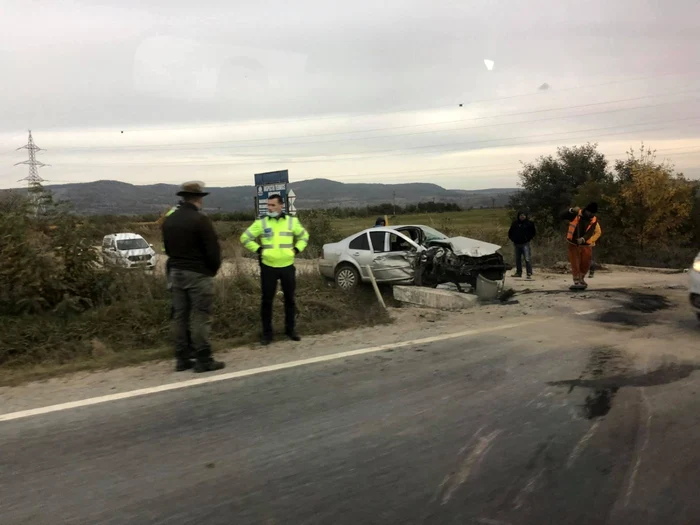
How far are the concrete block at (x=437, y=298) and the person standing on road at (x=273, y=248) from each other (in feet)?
11.4

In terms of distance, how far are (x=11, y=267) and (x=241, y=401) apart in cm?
506

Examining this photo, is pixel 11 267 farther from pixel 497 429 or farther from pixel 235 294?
pixel 497 429

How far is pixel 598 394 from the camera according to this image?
5043 mm

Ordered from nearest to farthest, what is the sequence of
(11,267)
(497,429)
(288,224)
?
(497,429) → (288,224) → (11,267)

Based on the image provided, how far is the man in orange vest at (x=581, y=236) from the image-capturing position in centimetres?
1152

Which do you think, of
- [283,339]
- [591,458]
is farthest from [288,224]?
[591,458]

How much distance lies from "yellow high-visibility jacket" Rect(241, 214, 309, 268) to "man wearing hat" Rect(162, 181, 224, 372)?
124 cm

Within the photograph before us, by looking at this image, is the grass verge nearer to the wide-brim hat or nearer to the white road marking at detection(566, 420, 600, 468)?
the wide-brim hat

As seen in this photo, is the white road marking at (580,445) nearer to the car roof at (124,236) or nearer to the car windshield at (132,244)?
the car windshield at (132,244)

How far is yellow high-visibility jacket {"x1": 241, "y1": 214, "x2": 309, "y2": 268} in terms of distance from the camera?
23.8 feet

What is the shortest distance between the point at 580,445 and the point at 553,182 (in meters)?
36.3

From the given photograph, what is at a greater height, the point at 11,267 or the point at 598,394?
the point at 11,267

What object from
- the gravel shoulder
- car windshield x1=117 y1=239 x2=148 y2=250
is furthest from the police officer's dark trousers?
car windshield x1=117 y1=239 x2=148 y2=250

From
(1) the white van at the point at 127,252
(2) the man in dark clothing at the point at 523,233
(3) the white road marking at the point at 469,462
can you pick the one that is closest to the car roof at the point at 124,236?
(1) the white van at the point at 127,252
